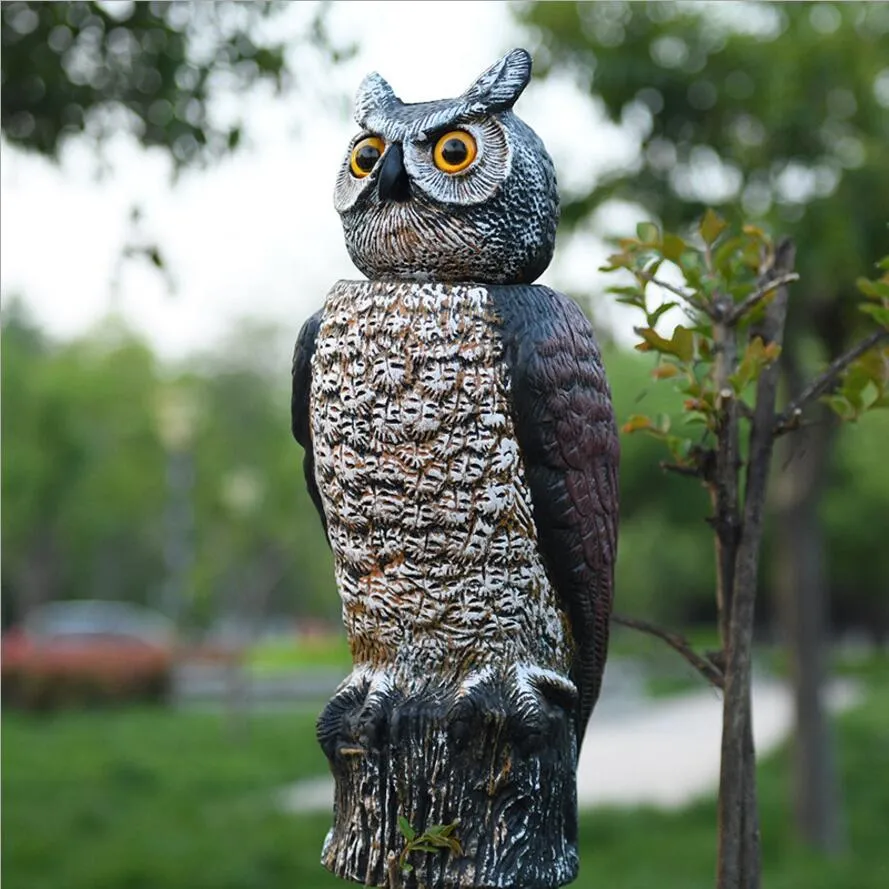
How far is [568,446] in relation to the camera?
1.86 m

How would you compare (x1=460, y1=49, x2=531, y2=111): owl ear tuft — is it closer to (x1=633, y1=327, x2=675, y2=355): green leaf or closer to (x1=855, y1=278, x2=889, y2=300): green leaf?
(x1=633, y1=327, x2=675, y2=355): green leaf

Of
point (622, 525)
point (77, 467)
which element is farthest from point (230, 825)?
point (77, 467)

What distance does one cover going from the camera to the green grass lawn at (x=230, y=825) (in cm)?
527

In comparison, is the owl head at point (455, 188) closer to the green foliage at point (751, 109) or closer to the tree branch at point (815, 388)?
the tree branch at point (815, 388)

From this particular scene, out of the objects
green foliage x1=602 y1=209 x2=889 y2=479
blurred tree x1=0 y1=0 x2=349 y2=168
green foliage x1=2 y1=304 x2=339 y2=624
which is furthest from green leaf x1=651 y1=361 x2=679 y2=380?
green foliage x1=2 y1=304 x2=339 y2=624

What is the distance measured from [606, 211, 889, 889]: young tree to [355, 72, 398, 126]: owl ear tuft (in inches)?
20.0

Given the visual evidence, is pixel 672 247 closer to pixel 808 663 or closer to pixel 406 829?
pixel 406 829

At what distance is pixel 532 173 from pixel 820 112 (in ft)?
11.7

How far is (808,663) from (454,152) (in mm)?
4587

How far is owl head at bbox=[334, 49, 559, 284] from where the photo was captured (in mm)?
1846

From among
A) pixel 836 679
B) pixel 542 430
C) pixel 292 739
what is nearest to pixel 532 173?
pixel 542 430

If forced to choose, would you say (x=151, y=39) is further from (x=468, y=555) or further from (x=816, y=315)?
(x=816, y=315)

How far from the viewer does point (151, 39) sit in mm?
3869

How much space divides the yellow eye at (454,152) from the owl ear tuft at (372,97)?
152 millimetres
